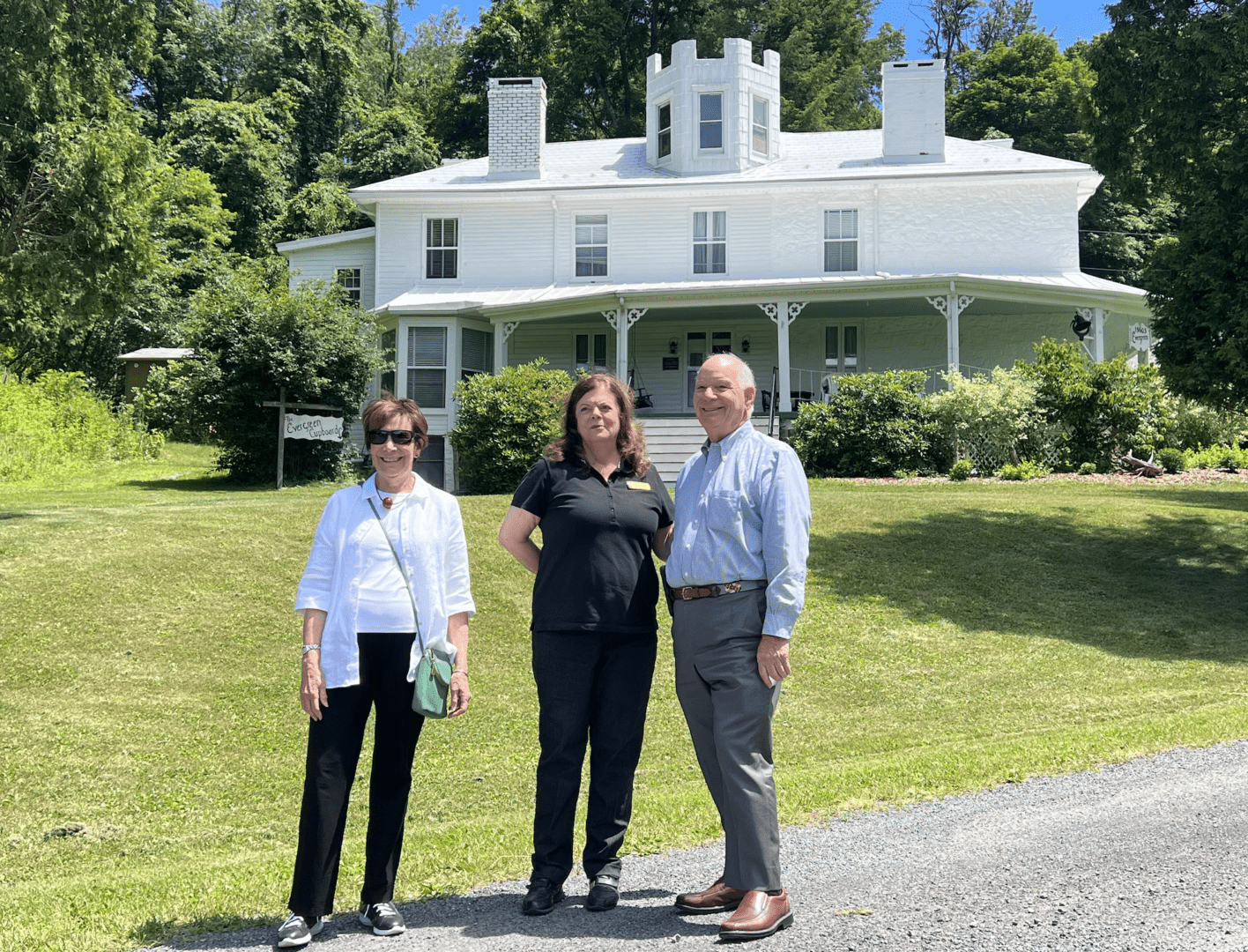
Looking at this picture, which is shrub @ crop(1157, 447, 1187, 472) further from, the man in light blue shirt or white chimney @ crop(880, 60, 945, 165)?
the man in light blue shirt

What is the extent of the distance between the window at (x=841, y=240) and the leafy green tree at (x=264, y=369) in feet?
33.5

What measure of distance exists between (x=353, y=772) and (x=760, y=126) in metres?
24.0

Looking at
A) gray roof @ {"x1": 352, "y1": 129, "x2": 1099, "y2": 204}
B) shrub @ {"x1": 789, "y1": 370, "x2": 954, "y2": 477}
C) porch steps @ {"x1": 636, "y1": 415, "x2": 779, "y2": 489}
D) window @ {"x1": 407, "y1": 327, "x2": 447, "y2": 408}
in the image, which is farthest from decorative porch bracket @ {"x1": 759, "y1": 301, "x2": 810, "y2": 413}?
window @ {"x1": 407, "y1": 327, "x2": 447, "y2": 408}

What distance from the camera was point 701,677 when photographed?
13.8ft

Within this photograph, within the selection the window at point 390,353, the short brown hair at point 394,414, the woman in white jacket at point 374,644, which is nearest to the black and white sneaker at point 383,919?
the woman in white jacket at point 374,644

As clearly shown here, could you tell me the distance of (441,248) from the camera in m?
25.7

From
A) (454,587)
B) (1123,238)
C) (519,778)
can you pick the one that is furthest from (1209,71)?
(1123,238)

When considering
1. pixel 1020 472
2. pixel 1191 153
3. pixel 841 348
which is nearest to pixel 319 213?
pixel 841 348

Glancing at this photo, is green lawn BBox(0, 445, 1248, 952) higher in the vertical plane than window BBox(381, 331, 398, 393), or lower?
lower

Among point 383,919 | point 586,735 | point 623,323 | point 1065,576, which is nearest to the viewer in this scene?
point 383,919

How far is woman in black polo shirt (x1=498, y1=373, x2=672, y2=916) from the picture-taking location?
4320 mm

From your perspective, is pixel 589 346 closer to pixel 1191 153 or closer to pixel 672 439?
pixel 672 439

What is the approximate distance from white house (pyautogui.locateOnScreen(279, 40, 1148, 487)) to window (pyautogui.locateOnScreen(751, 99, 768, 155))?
52mm

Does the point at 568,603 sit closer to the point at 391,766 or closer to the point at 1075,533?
the point at 391,766
